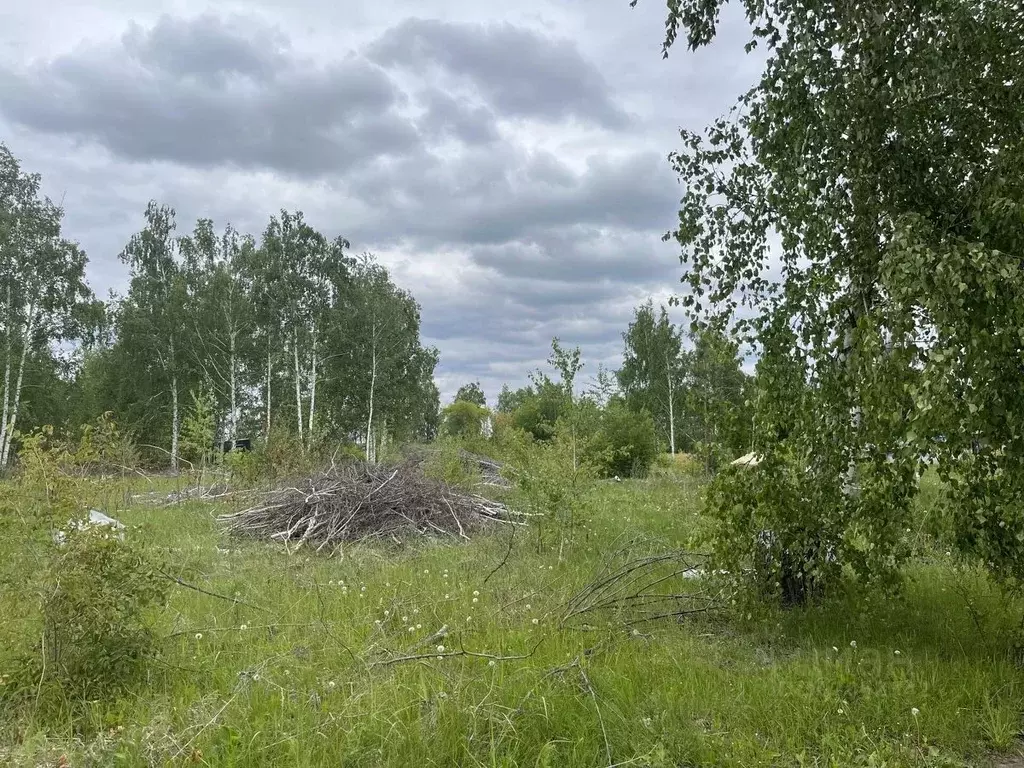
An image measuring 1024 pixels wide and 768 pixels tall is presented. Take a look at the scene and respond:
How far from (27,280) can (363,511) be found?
59.6 ft

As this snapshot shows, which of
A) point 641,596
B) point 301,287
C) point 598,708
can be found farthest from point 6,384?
point 598,708

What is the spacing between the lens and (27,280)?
69.7ft

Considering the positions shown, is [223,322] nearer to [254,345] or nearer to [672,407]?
[254,345]

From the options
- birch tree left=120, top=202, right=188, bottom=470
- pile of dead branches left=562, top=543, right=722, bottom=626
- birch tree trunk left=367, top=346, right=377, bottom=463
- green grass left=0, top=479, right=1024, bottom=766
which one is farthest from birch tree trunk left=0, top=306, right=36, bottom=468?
pile of dead branches left=562, top=543, right=722, bottom=626

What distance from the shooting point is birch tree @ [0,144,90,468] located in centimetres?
2077

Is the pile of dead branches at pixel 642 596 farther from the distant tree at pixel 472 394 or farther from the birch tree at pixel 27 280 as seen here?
the distant tree at pixel 472 394

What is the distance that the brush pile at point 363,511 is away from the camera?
9.49 metres

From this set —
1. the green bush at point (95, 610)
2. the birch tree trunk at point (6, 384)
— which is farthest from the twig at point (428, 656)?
the birch tree trunk at point (6, 384)

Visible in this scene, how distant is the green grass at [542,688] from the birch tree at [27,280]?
19.8 meters

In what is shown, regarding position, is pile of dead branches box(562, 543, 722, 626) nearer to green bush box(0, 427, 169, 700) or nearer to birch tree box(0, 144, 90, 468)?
green bush box(0, 427, 169, 700)

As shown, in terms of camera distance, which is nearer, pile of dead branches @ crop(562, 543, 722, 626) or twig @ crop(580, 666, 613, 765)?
twig @ crop(580, 666, 613, 765)

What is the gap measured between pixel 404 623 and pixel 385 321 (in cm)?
2249

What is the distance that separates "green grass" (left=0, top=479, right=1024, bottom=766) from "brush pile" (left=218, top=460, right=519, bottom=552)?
3257 mm

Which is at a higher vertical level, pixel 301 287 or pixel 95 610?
pixel 301 287
